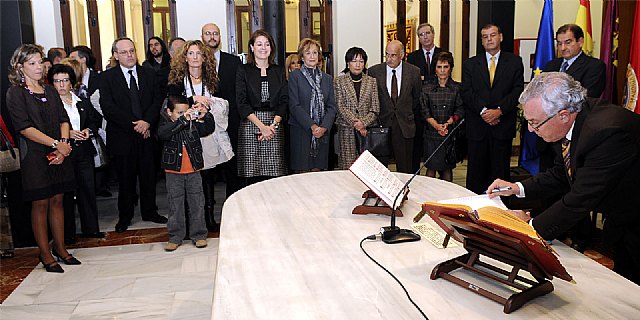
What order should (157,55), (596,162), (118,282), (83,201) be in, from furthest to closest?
(157,55) → (83,201) → (118,282) → (596,162)

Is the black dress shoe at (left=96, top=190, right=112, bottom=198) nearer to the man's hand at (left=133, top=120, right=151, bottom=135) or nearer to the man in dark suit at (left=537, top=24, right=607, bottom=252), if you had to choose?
the man's hand at (left=133, top=120, right=151, bottom=135)

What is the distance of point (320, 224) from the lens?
2480 millimetres

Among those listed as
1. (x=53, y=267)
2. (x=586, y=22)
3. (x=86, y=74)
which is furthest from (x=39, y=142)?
(x=586, y=22)

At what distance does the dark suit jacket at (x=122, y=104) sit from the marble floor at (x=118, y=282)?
0.83 metres

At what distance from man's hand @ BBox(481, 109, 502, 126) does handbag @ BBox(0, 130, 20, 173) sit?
3.85 m

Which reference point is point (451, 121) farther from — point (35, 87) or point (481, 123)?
point (35, 87)

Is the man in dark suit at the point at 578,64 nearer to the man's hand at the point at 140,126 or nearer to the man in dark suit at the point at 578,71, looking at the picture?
the man in dark suit at the point at 578,71

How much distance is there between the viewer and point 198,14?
28.1ft

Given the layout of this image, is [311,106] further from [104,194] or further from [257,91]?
[104,194]

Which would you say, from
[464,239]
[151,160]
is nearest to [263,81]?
[151,160]

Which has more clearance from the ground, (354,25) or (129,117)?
(354,25)

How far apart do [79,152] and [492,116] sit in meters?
3.54

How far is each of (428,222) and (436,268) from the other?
68 centimetres

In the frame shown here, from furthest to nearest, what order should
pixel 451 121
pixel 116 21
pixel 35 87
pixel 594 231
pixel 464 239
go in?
pixel 116 21 < pixel 451 121 < pixel 594 231 < pixel 35 87 < pixel 464 239
